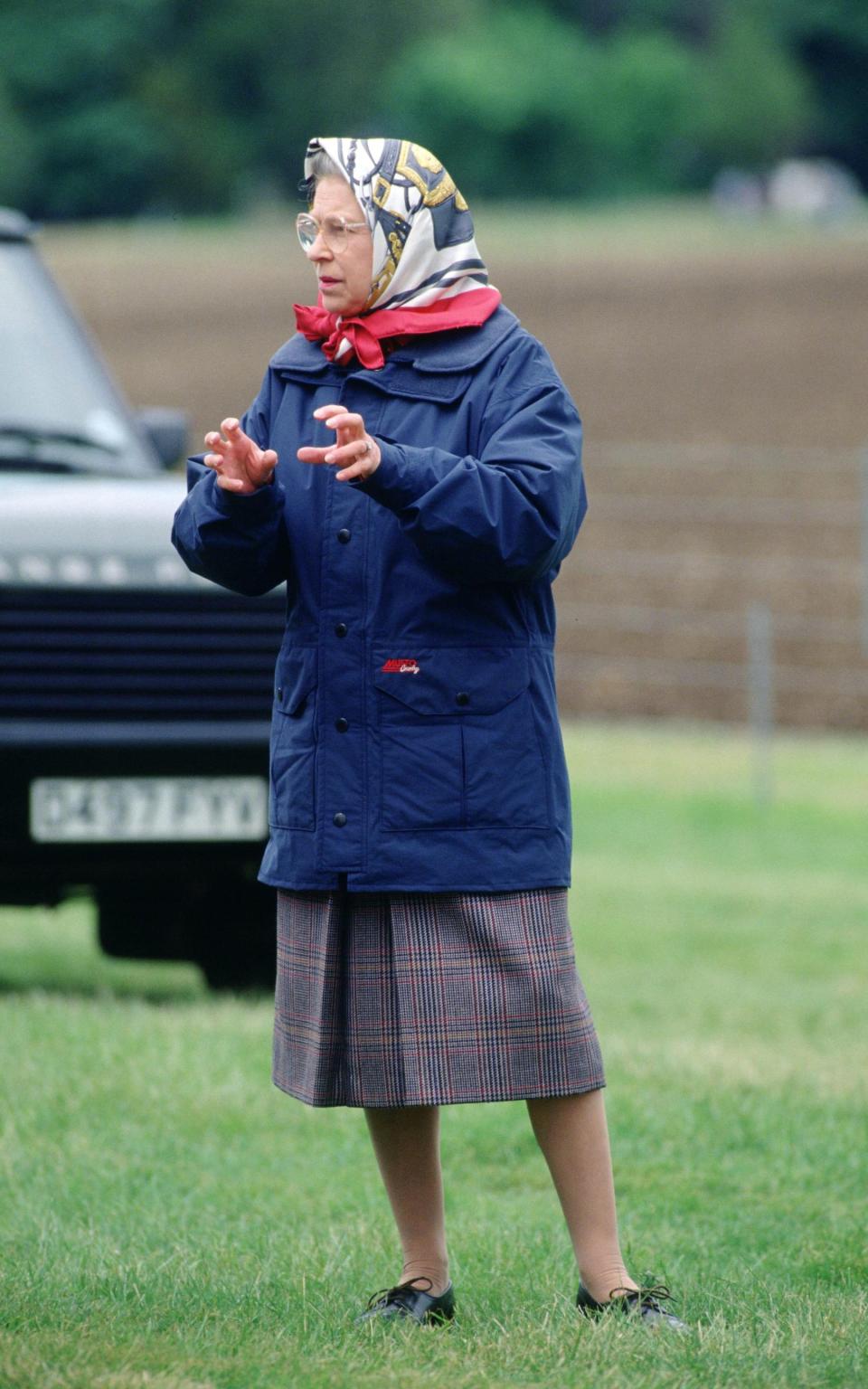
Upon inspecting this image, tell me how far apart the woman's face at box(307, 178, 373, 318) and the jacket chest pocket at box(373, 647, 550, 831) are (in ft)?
1.75

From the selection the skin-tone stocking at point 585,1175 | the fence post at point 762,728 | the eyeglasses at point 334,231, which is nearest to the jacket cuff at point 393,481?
the eyeglasses at point 334,231

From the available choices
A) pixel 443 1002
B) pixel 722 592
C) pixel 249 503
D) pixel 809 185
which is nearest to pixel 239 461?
pixel 249 503

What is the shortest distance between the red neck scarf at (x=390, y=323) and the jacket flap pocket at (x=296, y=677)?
441 mm

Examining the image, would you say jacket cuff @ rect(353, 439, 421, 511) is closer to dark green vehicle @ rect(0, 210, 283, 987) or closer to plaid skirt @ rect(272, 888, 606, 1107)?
plaid skirt @ rect(272, 888, 606, 1107)

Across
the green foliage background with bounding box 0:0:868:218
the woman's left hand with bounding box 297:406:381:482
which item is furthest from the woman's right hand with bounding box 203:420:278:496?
the green foliage background with bounding box 0:0:868:218

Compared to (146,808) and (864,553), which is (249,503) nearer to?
(146,808)

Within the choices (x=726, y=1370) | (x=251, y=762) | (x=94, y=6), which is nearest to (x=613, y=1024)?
(x=251, y=762)

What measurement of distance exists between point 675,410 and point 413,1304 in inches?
893

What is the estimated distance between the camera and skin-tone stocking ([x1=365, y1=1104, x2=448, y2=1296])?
3.46 m

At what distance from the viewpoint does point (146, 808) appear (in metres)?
5.96

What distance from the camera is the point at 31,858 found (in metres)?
5.89

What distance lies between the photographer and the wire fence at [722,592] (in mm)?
16234

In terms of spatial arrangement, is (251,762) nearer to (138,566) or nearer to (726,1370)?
(138,566)

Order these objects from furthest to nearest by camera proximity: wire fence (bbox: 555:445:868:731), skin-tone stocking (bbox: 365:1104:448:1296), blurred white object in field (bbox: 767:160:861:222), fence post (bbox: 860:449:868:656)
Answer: blurred white object in field (bbox: 767:160:861:222), wire fence (bbox: 555:445:868:731), fence post (bbox: 860:449:868:656), skin-tone stocking (bbox: 365:1104:448:1296)
